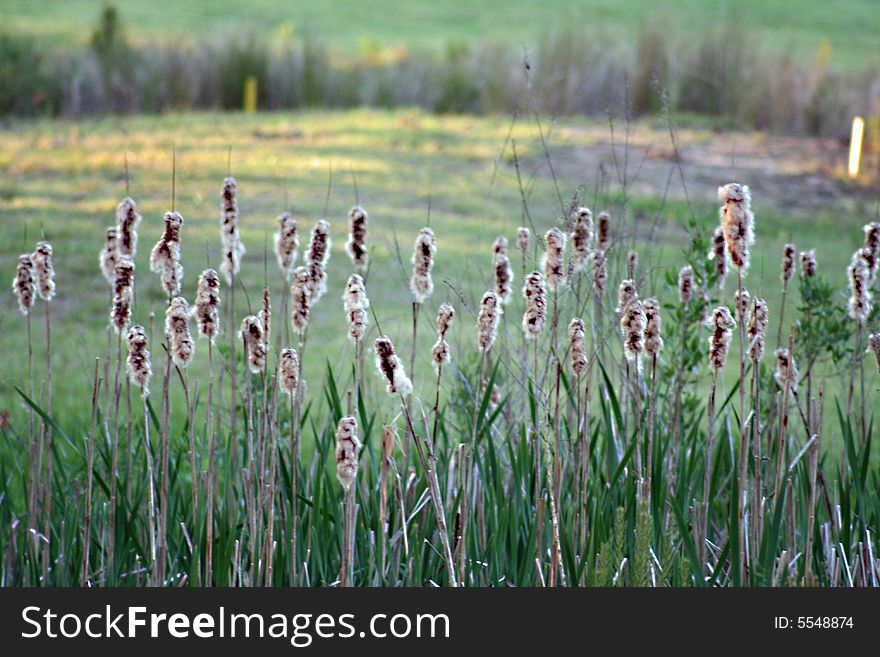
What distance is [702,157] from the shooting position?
261 inches

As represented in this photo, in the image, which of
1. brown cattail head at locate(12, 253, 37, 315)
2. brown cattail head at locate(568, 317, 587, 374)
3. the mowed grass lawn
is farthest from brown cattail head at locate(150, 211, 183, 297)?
the mowed grass lawn

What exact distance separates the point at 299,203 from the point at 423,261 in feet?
13.7

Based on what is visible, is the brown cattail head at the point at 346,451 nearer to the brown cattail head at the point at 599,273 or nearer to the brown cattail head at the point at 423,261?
the brown cattail head at the point at 423,261

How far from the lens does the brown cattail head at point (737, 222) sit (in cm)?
134

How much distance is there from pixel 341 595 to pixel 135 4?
A: 42.1ft

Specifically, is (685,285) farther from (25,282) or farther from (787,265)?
(25,282)

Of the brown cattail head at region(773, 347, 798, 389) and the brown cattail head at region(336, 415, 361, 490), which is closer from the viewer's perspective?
the brown cattail head at region(336, 415, 361, 490)

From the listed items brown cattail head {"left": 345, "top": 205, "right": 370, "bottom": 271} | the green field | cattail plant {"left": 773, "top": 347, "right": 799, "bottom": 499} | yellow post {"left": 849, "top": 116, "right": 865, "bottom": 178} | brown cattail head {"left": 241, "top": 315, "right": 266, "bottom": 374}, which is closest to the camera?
brown cattail head {"left": 241, "top": 315, "right": 266, "bottom": 374}

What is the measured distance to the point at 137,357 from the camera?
1351 mm

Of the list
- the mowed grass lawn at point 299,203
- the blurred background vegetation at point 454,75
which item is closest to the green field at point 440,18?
the blurred background vegetation at point 454,75

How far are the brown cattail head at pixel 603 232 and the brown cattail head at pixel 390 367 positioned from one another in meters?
0.78

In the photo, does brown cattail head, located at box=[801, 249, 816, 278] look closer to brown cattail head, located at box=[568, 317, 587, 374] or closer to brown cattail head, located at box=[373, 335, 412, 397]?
brown cattail head, located at box=[568, 317, 587, 374]

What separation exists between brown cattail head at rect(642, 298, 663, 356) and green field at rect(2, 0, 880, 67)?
9.88m

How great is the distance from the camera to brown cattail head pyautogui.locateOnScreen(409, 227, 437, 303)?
5.01 ft
